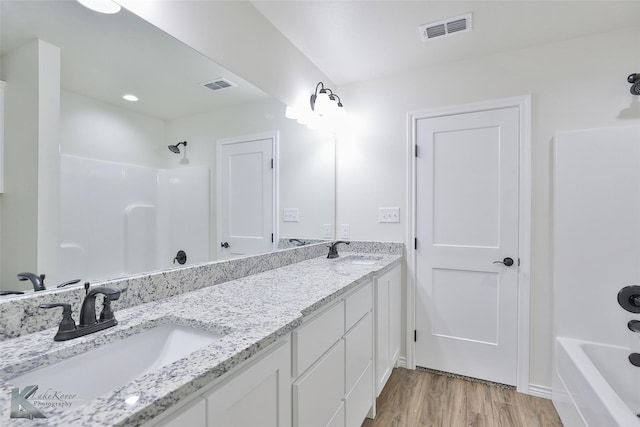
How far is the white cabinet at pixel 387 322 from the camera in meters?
1.96

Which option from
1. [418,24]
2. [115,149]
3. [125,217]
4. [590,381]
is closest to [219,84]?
[115,149]

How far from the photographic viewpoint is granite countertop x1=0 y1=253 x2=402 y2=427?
543 millimetres

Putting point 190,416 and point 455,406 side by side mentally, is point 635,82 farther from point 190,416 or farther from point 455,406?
point 190,416

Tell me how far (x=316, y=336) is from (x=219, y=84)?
135 cm

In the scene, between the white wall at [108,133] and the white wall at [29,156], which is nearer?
the white wall at [29,156]

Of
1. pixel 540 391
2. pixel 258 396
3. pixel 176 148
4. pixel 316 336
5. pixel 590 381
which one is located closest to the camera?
pixel 258 396

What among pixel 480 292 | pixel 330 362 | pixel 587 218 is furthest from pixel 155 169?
pixel 587 218

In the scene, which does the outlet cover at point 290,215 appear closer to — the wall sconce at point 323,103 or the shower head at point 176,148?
the wall sconce at point 323,103

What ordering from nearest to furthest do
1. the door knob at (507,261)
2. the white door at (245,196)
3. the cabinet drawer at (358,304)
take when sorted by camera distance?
the cabinet drawer at (358,304)
the white door at (245,196)
the door knob at (507,261)

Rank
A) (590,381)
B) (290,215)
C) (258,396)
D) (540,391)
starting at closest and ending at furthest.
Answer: (258,396) < (590,381) < (540,391) < (290,215)

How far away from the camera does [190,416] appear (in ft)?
2.12

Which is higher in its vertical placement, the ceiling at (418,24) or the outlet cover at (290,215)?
the ceiling at (418,24)

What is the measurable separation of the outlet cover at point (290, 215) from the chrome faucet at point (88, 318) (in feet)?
4.35

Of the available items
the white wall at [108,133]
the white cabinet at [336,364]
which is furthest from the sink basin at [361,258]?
the white wall at [108,133]
